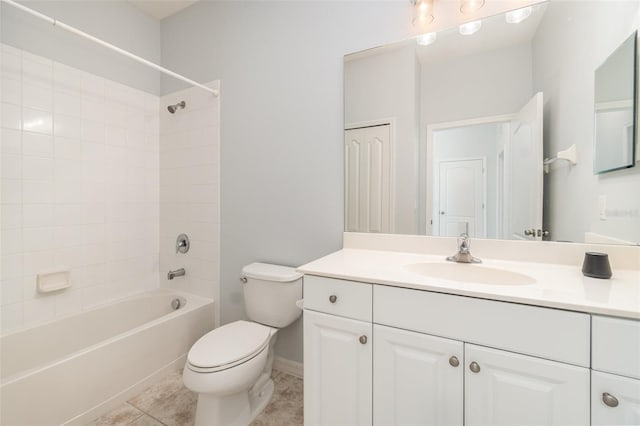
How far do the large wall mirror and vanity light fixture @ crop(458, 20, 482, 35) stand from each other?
0.02m

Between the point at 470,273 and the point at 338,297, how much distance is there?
1.93 ft

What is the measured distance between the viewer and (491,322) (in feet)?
2.58

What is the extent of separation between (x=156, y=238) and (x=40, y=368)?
3.93ft

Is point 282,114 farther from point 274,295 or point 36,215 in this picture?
point 36,215

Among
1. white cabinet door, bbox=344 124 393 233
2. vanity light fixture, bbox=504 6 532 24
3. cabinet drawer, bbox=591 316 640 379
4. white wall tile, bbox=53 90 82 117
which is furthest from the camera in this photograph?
white wall tile, bbox=53 90 82 117

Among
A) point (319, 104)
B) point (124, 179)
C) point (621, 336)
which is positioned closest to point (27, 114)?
point (124, 179)

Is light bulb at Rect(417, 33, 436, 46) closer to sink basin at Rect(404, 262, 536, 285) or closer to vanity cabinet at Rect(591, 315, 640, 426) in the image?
sink basin at Rect(404, 262, 536, 285)

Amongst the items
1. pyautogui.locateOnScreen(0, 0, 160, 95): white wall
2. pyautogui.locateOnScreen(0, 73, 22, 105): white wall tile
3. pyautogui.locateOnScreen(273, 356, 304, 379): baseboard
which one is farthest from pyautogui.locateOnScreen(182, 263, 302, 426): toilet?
pyautogui.locateOnScreen(0, 0, 160, 95): white wall

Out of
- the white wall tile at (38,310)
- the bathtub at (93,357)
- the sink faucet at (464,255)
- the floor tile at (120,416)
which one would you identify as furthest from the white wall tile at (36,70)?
the sink faucet at (464,255)

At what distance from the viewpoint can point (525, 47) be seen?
1.16m

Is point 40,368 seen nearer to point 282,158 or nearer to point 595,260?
point 282,158

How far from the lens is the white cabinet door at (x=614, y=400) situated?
649mm

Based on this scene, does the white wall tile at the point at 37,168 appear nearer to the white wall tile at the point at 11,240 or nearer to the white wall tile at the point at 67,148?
the white wall tile at the point at 67,148

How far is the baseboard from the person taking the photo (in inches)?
67.3
